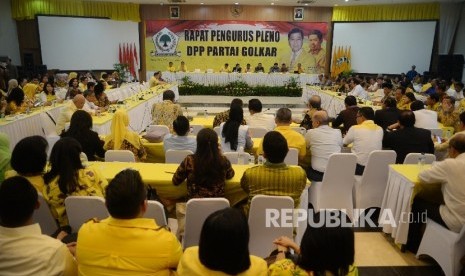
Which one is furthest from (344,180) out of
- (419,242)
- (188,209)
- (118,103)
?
(118,103)

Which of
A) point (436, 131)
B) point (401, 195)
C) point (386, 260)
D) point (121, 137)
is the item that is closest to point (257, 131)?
point (121, 137)

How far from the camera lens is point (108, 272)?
1516 millimetres

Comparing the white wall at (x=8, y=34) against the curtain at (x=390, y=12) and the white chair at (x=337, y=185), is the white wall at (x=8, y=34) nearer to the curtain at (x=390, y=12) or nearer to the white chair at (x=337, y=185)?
the white chair at (x=337, y=185)

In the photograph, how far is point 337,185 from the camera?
3.58 m

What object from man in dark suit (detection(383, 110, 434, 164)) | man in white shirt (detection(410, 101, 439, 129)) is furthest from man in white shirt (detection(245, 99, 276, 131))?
man in white shirt (detection(410, 101, 439, 129))

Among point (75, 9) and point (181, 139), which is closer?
point (181, 139)

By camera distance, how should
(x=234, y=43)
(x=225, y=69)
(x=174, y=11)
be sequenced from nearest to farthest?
1. (x=225, y=69)
2. (x=174, y=11)
3. (x=234, y=43)

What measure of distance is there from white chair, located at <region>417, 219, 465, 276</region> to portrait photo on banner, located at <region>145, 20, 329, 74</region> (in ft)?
41.6

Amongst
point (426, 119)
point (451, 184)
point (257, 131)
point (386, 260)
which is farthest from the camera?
point (426, 119)

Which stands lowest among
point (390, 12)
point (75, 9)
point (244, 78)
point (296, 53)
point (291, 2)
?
point (244, 78)

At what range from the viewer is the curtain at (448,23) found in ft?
43.1

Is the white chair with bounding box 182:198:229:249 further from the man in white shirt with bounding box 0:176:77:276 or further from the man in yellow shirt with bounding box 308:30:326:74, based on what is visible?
the man in yellow shirt with bounding box 308:30:326:74

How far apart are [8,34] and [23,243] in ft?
43.4

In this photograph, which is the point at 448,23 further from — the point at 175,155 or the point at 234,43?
the point at 175,155
